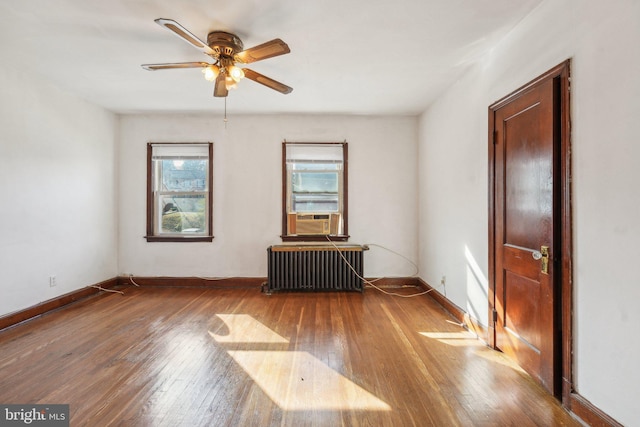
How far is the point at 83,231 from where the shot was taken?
156 inches

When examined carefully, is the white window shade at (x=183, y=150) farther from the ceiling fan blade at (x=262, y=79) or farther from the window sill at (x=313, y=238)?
the ceiling fan blade at (x=262, y=79)

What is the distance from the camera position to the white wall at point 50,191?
3.03 m

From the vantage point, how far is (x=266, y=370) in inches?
87.3

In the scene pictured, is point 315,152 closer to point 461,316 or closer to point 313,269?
point 313,269

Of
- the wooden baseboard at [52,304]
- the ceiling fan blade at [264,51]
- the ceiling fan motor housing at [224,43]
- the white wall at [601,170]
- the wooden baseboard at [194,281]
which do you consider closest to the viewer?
the white wall at [601,170]

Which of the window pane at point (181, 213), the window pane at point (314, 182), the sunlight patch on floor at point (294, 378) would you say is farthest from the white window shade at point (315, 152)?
the sunlight patch on floor at point (294, 378)

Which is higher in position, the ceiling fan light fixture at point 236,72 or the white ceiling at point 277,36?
the white ceiling at point 277,36

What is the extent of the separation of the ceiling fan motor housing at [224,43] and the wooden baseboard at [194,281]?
3.22m

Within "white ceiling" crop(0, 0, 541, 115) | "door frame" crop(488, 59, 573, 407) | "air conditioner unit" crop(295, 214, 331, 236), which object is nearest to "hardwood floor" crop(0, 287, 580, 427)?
"door frame" crop(488, 59, 573, 407)

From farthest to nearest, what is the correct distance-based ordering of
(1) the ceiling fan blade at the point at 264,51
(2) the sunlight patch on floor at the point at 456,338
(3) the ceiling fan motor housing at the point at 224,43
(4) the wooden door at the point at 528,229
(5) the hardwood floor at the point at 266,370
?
(2) the sunlight patch on floor at the point at 456,338 < (3) the ceiling fan motor housing at the point at 224,43 < (1) the ceiling fan blade at the point at 264,51 < (4) the wooden door at the point at 528,229 < (5) the hardwood floor at the point at 266,370

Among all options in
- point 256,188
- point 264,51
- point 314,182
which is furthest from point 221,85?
point 314,182

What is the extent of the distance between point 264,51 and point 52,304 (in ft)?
12.7

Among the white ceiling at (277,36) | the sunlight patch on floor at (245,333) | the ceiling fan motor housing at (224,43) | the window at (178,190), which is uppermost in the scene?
the white ceiling at (277,36)

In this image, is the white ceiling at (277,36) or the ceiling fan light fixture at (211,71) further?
the ceiling fan light fixture at (211,71)
